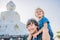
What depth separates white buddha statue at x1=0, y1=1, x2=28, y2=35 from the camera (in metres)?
1.63

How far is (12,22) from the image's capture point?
5.41 ft

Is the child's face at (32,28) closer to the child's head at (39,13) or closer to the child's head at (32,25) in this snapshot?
the child's head at (32,25)

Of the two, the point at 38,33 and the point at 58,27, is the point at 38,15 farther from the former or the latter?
the point at 58,27

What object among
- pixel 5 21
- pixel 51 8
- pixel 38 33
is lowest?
pixel 38 33

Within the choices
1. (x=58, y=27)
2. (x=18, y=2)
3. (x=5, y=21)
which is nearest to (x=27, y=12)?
(x=18, y=2)

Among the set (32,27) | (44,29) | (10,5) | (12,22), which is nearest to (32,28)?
(32,27)

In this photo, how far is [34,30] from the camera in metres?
1.49

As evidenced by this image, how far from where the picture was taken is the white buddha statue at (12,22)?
1.63 m

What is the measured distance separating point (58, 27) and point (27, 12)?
369 mm

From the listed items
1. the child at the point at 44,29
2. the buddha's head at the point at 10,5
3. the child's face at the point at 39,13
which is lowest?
the child at the point at 44,29

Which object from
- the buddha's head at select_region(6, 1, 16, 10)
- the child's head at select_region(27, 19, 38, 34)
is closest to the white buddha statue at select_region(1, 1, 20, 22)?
the buddha's head at select_region(6, 1, 16, 10)

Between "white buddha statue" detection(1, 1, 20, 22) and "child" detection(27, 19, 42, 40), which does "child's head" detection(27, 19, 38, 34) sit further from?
"white buddha statue" detection(1, 1, 20, 22)

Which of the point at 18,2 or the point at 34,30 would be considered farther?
the point at 18,2

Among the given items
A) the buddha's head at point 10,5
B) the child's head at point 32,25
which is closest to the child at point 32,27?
the child's head at point 32,25
